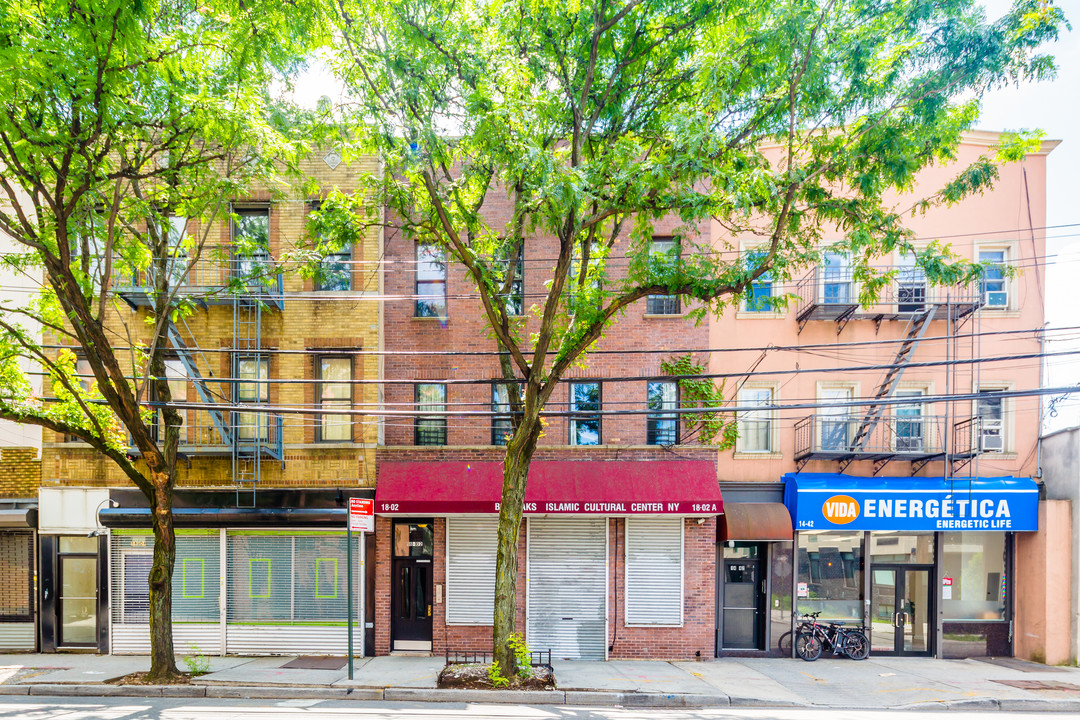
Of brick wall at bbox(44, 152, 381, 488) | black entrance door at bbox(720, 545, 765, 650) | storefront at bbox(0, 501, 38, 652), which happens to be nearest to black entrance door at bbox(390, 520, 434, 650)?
brick wall at bbox(44, 152, 381, 488)

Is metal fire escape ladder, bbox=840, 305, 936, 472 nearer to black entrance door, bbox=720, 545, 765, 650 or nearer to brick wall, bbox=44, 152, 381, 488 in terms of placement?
black entrance door, bbox=720, 545, 765, 650

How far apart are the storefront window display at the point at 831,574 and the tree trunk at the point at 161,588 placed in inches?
483

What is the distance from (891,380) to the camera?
15398 millimetres

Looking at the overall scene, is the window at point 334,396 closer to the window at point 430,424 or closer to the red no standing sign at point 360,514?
the window at point 430,424

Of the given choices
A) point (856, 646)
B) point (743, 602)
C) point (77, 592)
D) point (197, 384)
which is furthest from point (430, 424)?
point (856, 646)

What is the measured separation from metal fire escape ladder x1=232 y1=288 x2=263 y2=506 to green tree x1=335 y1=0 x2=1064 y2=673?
18.7ft

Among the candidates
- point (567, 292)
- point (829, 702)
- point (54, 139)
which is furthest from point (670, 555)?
point (54, 139)

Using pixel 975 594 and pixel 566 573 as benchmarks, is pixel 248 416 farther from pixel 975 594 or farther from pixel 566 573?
pixel 975 594

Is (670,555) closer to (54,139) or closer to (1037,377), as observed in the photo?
(1037,377)

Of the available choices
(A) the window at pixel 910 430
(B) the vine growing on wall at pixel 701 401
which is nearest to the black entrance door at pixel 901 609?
(A) the window at pixel 910 430

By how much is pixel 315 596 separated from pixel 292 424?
11.8 feet

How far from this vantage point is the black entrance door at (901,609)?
51.4ft

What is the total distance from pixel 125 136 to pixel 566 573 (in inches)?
438

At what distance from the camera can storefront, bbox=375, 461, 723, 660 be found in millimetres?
14883
